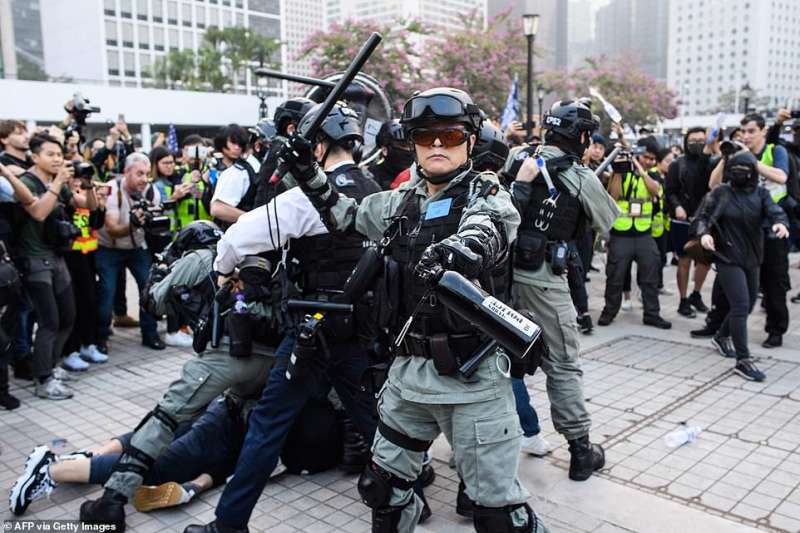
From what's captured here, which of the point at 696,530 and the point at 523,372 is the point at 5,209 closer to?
the point at 523,372

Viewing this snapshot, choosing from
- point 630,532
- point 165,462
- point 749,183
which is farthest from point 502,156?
point 749,183

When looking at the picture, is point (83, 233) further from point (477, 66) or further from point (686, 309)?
point (477, 66)

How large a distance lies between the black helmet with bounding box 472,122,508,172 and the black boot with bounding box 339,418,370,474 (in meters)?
1.78

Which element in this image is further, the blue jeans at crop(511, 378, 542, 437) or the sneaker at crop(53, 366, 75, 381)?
the sneaker at crop(53, 366, 75, 381)

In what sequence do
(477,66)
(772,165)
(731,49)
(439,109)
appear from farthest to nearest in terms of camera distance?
(731,49) < (477,66) < (772,165) < (439,109)

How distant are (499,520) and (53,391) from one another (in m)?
4.46

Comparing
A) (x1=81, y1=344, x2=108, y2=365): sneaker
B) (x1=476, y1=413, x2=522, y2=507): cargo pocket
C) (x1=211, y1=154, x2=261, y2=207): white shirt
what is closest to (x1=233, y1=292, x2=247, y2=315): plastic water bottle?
(x1=476, y1=413, x2=522, y2=507): cargo pocket

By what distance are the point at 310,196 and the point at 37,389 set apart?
4.01m

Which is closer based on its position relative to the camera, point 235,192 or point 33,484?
point 33,484

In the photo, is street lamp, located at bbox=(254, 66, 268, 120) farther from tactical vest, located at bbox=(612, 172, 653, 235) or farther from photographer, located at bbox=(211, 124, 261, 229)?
tactical vest, located at bbox=(612, 172, 653, 235)

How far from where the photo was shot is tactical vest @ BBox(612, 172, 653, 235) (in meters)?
8.15

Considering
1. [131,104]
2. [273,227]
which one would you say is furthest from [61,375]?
[131,104]

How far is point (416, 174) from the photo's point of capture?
128 inches

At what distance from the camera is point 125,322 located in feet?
27.7
